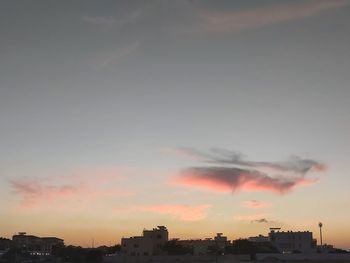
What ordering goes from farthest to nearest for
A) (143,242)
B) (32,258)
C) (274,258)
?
(143,242)
(32,258)
(274,258)

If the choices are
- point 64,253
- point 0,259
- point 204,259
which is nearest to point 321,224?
point 204,259

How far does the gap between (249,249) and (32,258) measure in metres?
68.3

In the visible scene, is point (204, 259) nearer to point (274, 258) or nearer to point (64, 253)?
point (274, 258)

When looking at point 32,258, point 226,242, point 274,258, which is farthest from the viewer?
point 226,242

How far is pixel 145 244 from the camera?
167 meters

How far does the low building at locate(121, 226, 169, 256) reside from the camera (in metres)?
166

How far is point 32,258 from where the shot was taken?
15425 cm

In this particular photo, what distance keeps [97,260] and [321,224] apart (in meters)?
78.6

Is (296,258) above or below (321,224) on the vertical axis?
below

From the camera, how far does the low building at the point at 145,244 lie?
166m

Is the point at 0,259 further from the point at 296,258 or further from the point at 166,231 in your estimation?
the point at 296,258

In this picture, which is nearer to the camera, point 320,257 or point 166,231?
point 320,257

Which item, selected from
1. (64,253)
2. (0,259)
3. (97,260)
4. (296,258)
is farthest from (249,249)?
(0,259)

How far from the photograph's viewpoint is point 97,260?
511 ft
